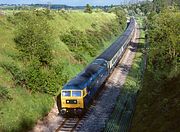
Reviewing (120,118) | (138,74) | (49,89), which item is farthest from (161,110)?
(138,74)

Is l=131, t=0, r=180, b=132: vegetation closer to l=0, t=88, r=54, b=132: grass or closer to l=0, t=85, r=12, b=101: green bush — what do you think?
l=0, t=88, r=54, b=132: grass

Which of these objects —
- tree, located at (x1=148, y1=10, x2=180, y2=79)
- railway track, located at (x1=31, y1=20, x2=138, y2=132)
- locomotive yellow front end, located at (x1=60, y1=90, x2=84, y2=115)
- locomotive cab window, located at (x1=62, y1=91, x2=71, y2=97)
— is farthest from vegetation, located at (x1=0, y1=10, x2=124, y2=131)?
tree, located at (x1=148, y1=10, x2=180, y2=79)

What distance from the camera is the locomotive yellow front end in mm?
26675

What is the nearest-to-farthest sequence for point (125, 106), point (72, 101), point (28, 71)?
point (72, 101) → point (28, 71) → point (125, 106)

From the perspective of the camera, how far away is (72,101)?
26.9 m

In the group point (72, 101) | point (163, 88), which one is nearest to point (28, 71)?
point (72, 101)

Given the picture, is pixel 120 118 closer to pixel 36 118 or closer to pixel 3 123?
pixel 36 118

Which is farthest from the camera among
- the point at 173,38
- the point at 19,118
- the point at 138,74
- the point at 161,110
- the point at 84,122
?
the point at 138,74

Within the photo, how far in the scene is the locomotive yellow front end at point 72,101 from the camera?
26675 mm

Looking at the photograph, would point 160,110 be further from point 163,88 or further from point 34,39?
point 34,39

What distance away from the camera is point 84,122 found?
2622cm

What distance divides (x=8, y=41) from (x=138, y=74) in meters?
17.6

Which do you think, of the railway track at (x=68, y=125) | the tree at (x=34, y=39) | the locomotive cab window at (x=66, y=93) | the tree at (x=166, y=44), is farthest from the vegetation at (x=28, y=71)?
the tree at (x=166, y=44)

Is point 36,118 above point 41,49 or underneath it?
underneath
